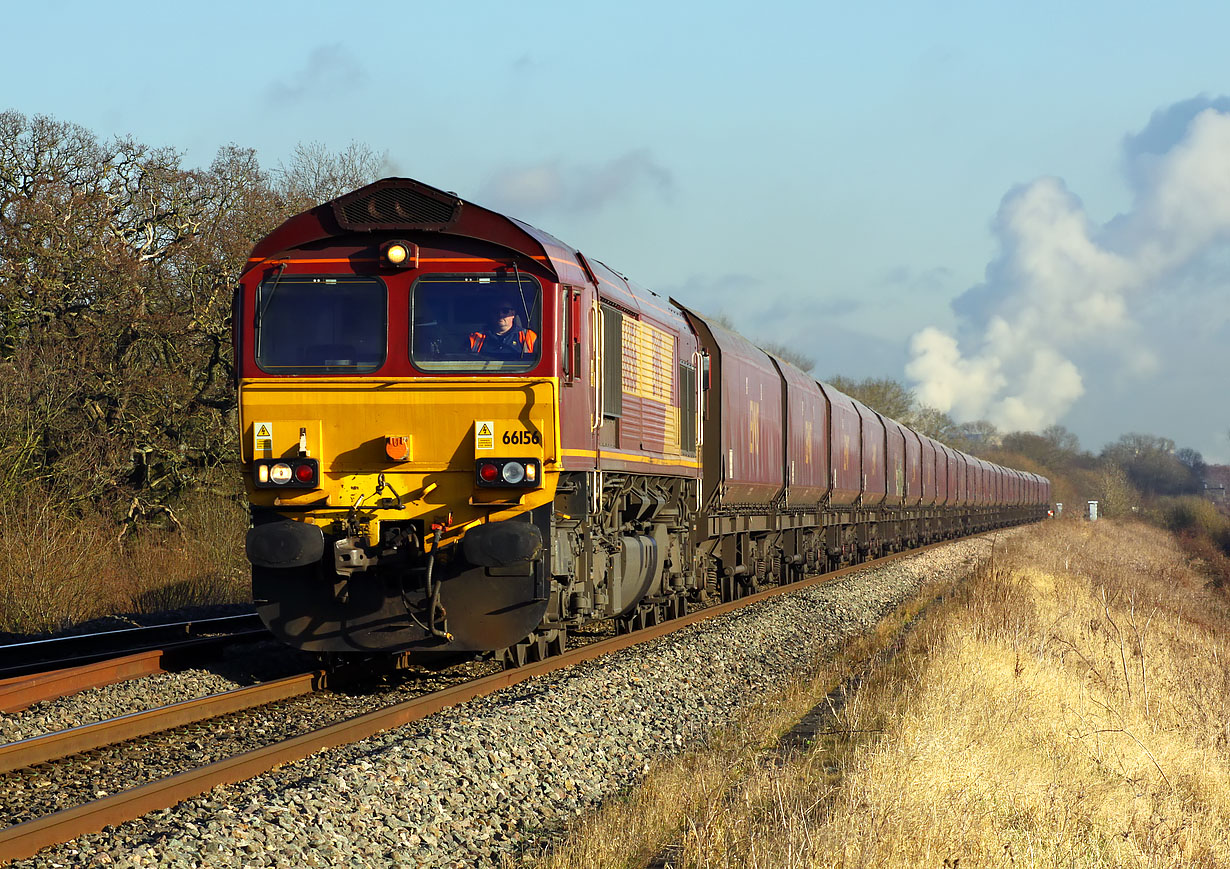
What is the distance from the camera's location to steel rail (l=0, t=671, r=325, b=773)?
7.25m

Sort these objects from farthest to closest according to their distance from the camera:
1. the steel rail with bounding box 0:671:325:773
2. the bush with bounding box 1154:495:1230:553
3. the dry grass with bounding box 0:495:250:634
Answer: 1. the bush with bounding box 1154:495:1230:553
2. the dry grass with bounding box 0:495:250:634
3. the steel rail with bounding box 0:671:325:773

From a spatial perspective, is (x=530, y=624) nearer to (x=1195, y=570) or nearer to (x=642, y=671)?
(x=642, y=671)

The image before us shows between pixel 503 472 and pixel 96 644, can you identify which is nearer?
pixel 503 472

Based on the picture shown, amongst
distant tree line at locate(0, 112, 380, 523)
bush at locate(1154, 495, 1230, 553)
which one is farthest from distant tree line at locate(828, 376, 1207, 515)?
distant tree line at locate(0, 112, 380, 523)

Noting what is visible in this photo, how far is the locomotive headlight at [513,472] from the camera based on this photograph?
9.62 meters

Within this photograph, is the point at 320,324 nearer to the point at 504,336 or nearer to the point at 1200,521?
the point at 504,336

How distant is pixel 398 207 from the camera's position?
1015cm

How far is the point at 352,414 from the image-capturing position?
992 cm

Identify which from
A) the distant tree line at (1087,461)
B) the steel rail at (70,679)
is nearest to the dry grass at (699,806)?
the steel rail at (70,679)

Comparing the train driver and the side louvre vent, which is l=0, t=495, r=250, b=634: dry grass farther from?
the train driver

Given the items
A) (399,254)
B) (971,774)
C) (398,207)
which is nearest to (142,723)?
(399,254)

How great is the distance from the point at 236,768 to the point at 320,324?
14.1 feet

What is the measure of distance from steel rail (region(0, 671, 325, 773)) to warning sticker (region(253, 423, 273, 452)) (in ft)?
6.00

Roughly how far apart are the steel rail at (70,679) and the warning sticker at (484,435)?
3.45 metres
